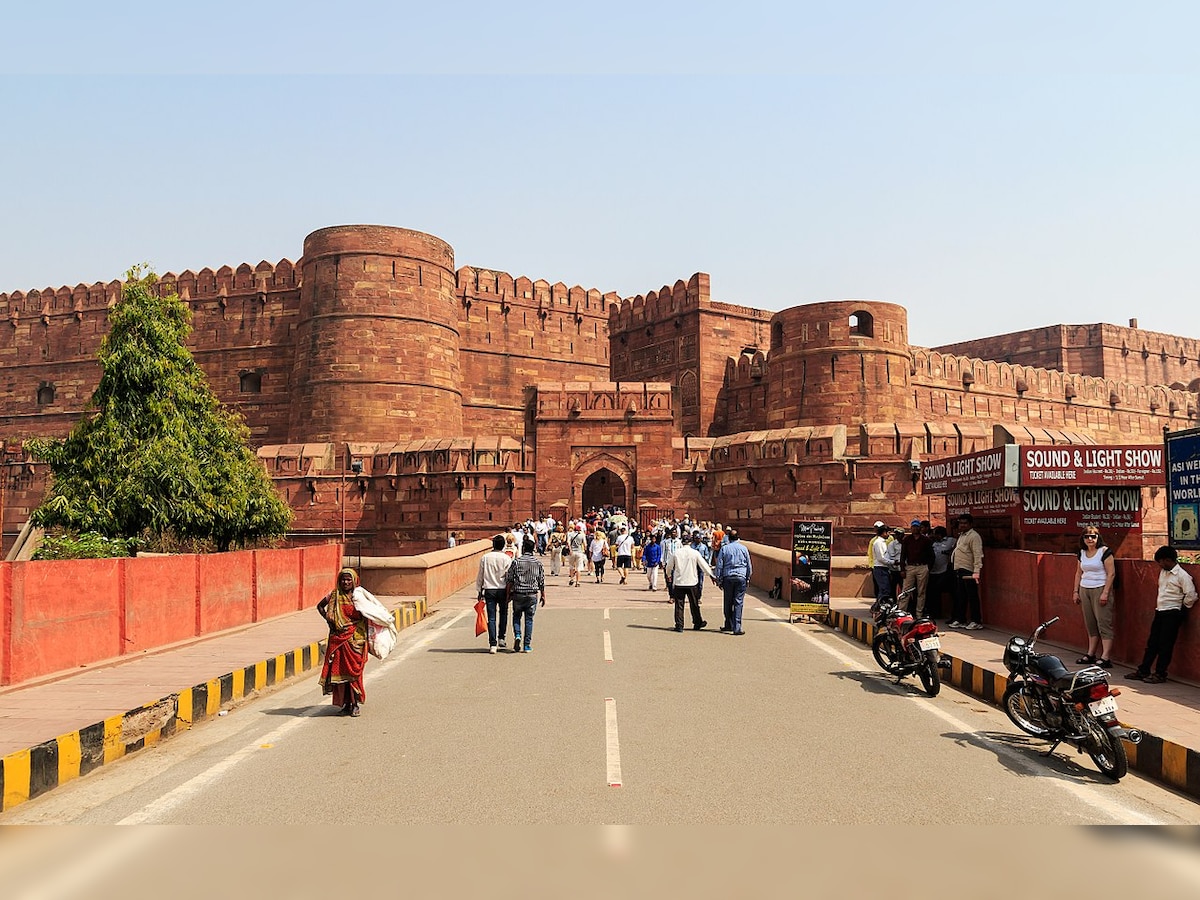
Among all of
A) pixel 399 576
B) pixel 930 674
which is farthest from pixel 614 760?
pixel 399 576

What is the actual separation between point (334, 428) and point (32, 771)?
107 ft

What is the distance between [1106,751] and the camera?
18.2 feet

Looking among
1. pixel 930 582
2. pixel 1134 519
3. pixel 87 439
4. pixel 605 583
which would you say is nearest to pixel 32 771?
pixel 930 582

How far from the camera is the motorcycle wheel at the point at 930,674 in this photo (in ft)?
26.5

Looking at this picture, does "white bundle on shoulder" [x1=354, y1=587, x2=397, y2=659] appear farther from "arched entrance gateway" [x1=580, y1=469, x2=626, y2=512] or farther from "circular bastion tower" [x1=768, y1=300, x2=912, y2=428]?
"arched entrance gateway" [x1=580, y1=469, x2=626, y2=512]

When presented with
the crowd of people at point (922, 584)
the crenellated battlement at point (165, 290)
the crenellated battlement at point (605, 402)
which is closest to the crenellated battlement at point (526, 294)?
the crenellated battlement at point (165, 290)

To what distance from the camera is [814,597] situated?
13484 mm

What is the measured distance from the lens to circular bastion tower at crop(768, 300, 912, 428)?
3472 cm

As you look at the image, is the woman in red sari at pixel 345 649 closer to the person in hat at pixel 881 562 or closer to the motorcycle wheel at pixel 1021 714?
the motorcycle wheel at pixel 1021 714

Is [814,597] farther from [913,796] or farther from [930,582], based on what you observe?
[913,796]

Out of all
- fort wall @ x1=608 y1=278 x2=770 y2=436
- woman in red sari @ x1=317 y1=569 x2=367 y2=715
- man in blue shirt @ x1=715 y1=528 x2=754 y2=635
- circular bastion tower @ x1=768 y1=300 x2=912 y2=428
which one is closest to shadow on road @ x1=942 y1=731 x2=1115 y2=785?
woman in red sari @ x1=317 y1=569 x2=367 y2=715

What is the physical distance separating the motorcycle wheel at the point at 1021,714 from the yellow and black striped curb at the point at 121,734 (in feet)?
19.2

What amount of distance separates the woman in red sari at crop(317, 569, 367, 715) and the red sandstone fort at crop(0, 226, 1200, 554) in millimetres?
23302

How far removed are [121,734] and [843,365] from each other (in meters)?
31.2
